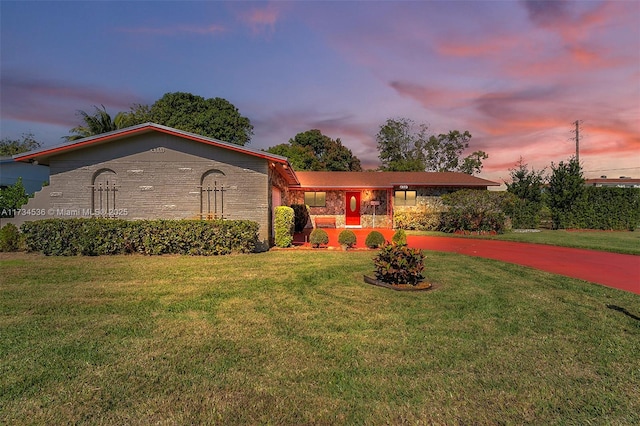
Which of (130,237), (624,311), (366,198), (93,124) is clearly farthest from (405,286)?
(93,124)

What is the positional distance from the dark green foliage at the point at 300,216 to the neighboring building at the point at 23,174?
15547 millimetres

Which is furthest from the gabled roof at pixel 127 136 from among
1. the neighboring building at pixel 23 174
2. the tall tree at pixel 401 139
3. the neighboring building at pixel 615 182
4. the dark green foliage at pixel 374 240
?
the neighboring building at pixel 615 182

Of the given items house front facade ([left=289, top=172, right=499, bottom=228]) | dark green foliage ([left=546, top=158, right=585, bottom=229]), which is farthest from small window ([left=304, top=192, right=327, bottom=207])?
dark green foliage ([left=546, top=158, right=585, bottom=229])

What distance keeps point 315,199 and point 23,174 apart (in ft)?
61.1

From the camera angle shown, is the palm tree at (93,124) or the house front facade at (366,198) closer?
the house front facade at (366,198)

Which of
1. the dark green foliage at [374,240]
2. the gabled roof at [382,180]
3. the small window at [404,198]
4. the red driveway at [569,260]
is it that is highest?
the gabled roof at [382,180]

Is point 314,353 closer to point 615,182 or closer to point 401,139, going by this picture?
point 401,139

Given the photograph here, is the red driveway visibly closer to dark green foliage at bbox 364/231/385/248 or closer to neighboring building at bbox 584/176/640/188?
dark green foliage at bbox 364/231/385/248

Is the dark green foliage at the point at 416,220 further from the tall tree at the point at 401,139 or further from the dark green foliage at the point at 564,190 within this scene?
the tall tree at the point at 401,139

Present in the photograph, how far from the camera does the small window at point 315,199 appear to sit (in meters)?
23.1

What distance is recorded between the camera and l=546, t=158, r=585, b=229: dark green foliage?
21297mm

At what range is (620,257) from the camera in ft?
34.8

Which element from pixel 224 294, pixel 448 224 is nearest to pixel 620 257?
pixel 448 224

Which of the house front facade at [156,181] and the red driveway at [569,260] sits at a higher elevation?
the house front facade at [156,181]
